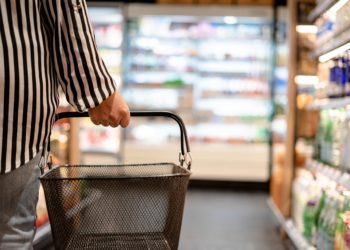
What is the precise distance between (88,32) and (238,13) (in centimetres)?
584

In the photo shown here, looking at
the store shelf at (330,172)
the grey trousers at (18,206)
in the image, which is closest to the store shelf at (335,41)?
the store shelf at (330,172)

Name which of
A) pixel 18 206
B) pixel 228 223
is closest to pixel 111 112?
pixel 18 206

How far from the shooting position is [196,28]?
765cm

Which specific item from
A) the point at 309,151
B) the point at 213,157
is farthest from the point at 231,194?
the point at 309,151

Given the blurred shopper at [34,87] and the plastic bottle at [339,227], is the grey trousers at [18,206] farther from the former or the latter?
the plastic bottle at [339,227]

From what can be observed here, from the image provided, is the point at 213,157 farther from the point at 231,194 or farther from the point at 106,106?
the point at 106,106

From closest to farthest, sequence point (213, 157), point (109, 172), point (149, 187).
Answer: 1. point (149, 187)
2. point (109, 172)
3. point (213, 157)

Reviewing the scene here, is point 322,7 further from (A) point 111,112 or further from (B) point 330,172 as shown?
(A) point 111,112

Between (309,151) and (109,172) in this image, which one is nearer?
(109,172)

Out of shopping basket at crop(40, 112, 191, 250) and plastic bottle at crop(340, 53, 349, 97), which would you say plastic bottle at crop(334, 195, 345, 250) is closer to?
plastic bottle at crop(340, 53, 349, 97)

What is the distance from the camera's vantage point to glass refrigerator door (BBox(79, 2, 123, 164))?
24.4 ft

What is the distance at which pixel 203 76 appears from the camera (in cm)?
767

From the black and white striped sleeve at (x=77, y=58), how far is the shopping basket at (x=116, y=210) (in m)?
0.22

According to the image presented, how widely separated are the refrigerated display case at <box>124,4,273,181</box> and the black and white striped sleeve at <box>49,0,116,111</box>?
5837 mm
